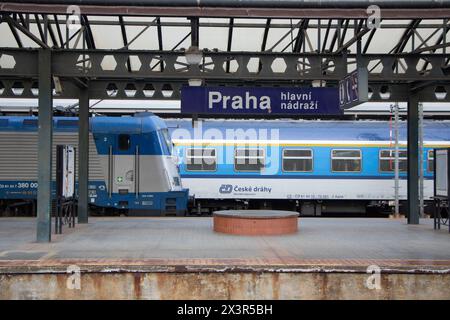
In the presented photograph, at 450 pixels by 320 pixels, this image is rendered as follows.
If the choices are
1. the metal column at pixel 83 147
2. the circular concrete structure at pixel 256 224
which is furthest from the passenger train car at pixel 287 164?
the circular concrete structure at pixel 256 224

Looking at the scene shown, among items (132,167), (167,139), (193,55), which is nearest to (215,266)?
(193,55)

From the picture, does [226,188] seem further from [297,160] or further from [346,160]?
[346,160]

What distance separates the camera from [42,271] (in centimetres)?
765

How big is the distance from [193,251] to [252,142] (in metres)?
10.3

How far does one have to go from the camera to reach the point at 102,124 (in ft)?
54.4

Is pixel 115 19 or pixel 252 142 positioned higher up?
pixel 115 19

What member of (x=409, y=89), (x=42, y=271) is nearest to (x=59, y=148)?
(x=42, y=271)

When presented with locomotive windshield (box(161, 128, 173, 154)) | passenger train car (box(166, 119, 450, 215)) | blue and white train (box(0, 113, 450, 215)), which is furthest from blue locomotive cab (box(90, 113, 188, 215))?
passenger train car (box(166, 119, 450, 215))

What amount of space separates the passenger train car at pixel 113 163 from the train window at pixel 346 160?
18.4 feet

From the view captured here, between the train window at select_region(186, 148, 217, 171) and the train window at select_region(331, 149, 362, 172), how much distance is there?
409 cm

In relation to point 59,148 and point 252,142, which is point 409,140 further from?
point 59,148

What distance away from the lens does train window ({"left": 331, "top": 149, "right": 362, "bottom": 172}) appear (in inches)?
757

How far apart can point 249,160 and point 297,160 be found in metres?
1.65

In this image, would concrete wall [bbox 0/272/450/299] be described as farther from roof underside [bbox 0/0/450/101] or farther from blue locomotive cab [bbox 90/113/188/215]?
blue locomotive cab [bbox 90/113/188/215]
